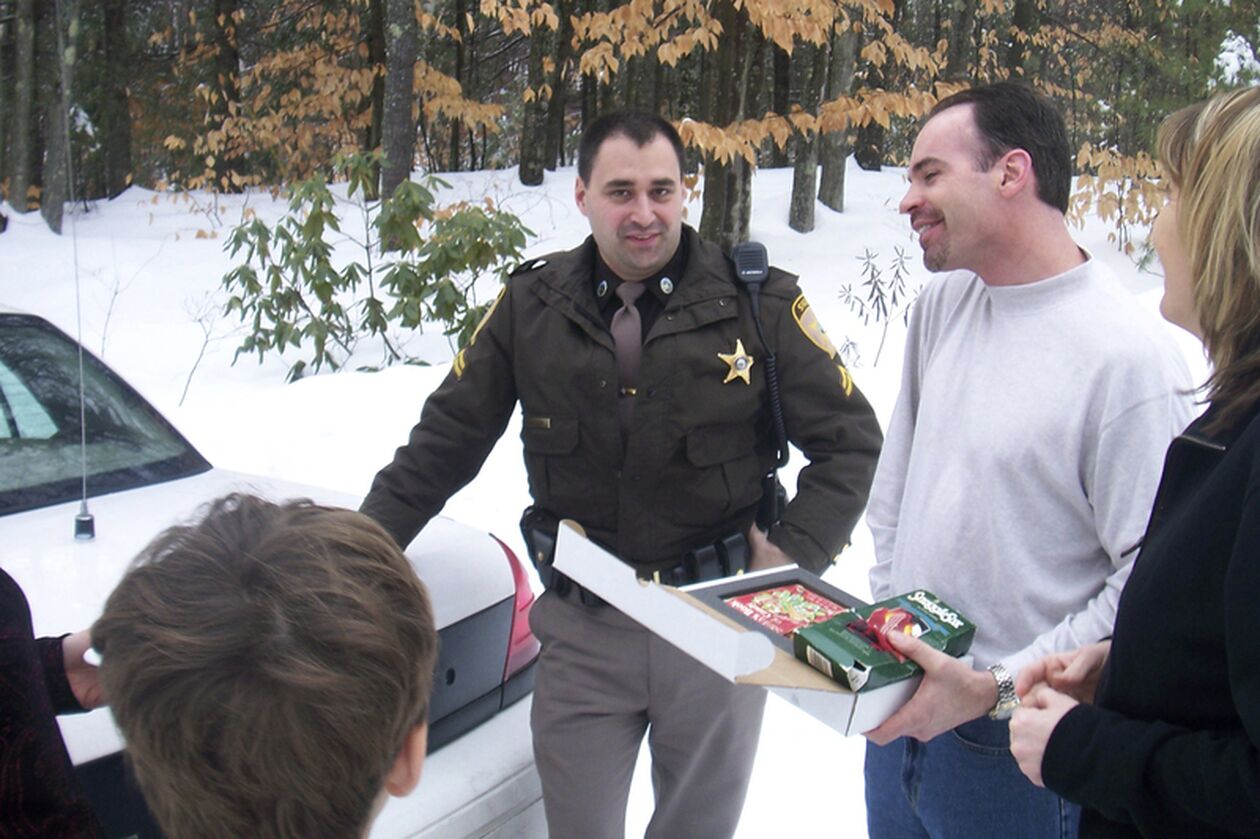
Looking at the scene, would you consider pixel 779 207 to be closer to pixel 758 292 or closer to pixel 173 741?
pixel 758 292

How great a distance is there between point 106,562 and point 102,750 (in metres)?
0.59

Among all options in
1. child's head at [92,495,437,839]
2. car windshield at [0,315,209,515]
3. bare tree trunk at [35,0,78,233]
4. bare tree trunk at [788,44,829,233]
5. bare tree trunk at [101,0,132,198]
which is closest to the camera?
child's head at [92,495,437,839]

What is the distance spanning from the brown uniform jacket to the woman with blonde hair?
1.06m

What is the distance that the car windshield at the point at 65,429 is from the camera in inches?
108

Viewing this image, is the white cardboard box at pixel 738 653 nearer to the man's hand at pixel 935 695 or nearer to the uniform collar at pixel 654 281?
the man's hand at pixel 935 695

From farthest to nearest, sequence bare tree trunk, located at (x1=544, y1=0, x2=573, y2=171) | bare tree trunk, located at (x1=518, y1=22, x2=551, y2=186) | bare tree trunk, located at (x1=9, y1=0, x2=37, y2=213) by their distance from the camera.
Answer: bare tree trunk, located at (x1=544, y1=0, x2=573, y2=171) → bare tree trunk, located at (x1=518, y1=22, x2=551, y2=186) → bare tree trunk, located at (x1=9, y1=0, x2=37, y2=213)

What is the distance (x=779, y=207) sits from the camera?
581 inches

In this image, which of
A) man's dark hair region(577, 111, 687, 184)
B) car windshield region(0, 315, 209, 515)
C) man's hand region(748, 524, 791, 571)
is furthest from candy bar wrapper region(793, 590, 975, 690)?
car windshield region(0, 315, 209, 515)

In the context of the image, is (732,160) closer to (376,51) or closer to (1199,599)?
(1199,599)

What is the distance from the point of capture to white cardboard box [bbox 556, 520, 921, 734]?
141cm

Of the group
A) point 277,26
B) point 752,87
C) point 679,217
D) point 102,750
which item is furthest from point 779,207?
point 102,750

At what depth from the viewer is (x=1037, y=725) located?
1431 mm

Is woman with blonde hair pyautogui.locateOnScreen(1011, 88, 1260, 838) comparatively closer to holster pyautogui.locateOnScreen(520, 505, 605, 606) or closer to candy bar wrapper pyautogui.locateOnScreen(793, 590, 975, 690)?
candy bar wrapper pyautogui.locateOnScreen(793, 590, 975, 690)

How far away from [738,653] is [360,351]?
26.2 feet
